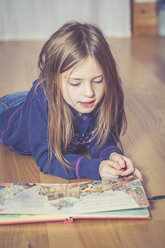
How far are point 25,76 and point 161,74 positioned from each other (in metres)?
0.81

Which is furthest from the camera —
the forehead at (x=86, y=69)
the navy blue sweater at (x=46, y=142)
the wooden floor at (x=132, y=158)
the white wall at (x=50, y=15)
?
the white wall at (x=50, y=15)

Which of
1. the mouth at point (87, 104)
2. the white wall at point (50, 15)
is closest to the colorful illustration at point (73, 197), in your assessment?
the mouth at point (87, 104)

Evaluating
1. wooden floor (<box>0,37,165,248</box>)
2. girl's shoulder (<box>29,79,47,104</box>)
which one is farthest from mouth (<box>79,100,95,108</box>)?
wooden floor (<box>0,37,165,248</box>)

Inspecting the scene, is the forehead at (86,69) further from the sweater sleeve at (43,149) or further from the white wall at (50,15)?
the white wall at (50,15)

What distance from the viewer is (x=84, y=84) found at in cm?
94

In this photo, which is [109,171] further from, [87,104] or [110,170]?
[87,104]

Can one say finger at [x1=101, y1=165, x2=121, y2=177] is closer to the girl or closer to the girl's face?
the girl

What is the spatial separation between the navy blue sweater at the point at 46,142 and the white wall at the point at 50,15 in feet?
6.63

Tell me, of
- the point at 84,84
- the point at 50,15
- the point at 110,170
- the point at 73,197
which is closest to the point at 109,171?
the point at 110,170

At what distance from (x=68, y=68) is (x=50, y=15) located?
2.28 m

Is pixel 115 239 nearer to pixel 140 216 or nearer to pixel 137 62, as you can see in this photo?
pixel 140 216

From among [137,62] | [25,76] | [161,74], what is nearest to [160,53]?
[137,62]

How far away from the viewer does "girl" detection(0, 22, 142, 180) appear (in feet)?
3.10

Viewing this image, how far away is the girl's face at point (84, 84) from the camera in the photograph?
3.05 feet
